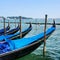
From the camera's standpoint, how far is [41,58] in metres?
11.2

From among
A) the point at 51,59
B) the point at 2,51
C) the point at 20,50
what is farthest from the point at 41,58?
the point at 2,51

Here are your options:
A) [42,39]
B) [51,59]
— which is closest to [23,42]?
[42,39]

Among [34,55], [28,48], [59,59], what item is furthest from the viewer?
[34,55]

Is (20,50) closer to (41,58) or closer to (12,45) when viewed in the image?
(12,45)

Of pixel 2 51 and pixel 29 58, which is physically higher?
pixel 2 51

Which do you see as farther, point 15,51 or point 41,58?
point 41,58

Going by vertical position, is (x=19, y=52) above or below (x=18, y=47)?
below

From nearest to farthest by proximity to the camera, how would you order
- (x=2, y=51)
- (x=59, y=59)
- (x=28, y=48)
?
(x=2, y=51) < (x=28, y=48) < (x=59, y=59)

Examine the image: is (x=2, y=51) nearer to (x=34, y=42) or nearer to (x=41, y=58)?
(x=34, y=42)

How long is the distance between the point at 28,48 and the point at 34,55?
2067mm

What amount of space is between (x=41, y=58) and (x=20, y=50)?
2.10 meters

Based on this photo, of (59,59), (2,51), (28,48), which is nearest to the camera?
(2,51)

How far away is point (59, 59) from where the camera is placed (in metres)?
11.0

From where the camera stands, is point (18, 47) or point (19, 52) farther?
point (18, 47)
